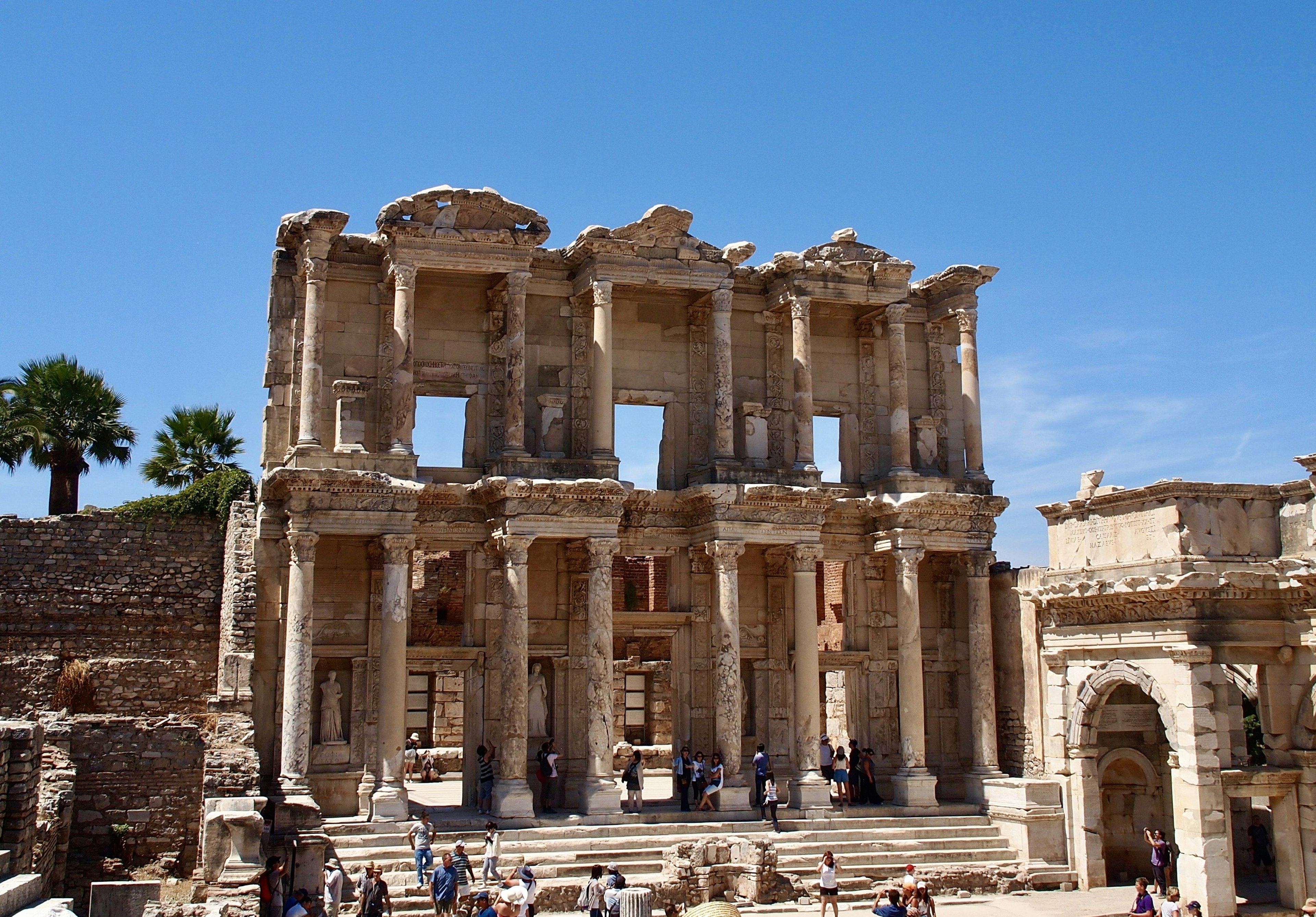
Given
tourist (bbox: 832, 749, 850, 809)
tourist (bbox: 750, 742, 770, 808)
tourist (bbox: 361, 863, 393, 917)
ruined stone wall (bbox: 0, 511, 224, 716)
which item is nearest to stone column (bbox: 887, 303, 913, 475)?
tourist (bbox: 832, 749, 850, 809)

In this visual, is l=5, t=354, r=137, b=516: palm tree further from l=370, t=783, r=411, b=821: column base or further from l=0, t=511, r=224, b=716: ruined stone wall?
l=370, t=783, r=411, b=821: column base

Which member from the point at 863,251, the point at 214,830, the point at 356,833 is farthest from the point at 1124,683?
the point at 214,830

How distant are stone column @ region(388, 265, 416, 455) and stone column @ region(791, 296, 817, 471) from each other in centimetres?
696

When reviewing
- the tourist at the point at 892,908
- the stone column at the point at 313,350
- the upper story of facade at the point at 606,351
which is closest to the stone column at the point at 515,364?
the upper story of facade at the point at 606,351

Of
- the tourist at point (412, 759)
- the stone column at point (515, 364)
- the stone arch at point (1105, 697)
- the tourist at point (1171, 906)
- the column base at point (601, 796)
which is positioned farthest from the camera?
the tourist at point (412, 759)

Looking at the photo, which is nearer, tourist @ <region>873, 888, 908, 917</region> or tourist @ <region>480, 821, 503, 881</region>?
tourist @ <region>873, 888, 908, 917</region>

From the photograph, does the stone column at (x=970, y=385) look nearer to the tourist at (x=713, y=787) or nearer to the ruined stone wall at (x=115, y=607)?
the tourist at (x=713, y=787)

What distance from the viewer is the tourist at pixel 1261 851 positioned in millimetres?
23312

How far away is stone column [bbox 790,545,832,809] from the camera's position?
929 inches

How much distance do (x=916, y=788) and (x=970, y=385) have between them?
778 cm

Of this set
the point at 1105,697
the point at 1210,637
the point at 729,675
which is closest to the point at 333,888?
the point at 729,675

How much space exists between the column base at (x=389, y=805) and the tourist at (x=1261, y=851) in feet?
46.6

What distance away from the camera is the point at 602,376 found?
24141 millimetres

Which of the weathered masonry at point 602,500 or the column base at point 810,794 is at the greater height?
the weathered masonry at point 602,500
